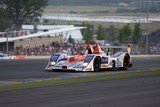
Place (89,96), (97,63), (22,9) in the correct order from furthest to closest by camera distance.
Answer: (22,9) < (97,63) < (89,96)

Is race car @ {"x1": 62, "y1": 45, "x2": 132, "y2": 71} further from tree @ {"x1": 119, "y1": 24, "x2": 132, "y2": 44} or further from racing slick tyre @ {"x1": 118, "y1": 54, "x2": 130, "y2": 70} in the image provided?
tree @ {"x1": 119, "y1": 24, "x2": 132, "y2": 44}

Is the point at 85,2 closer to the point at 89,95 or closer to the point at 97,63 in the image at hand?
the point at 97,63

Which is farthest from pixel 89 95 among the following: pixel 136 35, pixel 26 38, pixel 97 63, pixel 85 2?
pixel 85 2

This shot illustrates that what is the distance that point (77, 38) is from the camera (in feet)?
278

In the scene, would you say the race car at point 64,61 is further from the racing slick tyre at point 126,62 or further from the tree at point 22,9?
the tree at point 22,9

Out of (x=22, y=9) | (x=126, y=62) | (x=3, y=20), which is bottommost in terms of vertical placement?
(x=126, y=62)

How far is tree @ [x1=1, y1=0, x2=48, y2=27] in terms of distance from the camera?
295 feet

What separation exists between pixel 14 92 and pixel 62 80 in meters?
4.89

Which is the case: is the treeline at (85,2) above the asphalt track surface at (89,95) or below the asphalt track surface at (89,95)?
above

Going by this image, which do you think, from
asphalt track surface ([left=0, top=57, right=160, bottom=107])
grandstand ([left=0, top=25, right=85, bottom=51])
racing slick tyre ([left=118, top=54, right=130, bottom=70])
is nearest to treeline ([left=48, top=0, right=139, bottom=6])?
grandstand ([left=0, top=25, right=85, bottom=51])

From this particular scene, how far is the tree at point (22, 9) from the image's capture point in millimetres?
89938

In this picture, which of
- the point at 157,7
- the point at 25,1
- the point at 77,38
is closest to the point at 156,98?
the point at 77,38

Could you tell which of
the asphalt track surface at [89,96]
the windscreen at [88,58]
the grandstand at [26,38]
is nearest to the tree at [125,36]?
the grandstand at [26,38]

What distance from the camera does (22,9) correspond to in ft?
305
